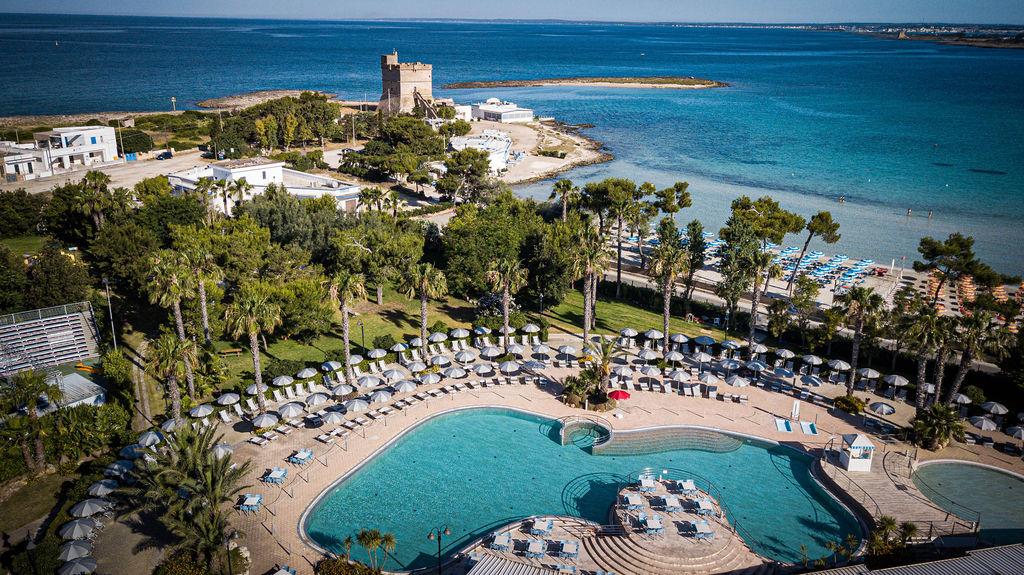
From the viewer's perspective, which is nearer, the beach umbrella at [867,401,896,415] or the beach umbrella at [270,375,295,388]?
the beach umbrella at [867,401,896,415]

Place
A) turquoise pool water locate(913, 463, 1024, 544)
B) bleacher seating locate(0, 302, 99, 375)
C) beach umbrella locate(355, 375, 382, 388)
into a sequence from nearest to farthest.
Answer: turquoise pool water locate(913, 463, 1024, 544) < beach umbrella locate(355, 375, 382, 388) < bleacher seating locate(0, 302, 99, 375)

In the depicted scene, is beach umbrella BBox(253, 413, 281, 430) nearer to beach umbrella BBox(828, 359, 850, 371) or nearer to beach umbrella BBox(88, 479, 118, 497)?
beach umbrella BBox(88, 479, 118, 497)

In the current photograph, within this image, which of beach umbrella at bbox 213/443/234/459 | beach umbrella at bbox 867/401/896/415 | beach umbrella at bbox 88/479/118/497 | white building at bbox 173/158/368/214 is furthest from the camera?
white building at bbox 173/158/368/214

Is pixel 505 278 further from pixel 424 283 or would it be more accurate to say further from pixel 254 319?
pixel 254 319

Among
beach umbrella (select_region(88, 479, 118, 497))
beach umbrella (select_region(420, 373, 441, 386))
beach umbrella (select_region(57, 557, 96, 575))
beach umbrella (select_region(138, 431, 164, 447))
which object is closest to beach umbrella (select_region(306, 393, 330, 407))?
beach umbrella (select_region(420, 373, 441, 386))

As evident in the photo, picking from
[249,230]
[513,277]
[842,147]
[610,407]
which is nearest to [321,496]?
[610,407]

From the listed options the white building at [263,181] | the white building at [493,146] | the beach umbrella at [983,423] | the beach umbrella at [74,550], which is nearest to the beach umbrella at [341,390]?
the beach umbrella at [74,550]

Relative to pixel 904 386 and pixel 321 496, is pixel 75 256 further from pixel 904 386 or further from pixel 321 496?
pixel 904 386
